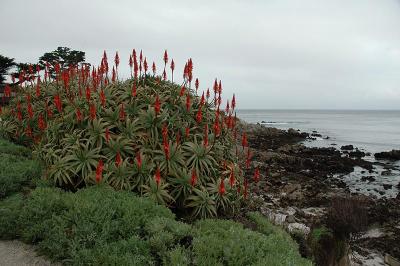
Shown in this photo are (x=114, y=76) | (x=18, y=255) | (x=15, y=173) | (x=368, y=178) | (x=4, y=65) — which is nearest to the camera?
(x=18, y=255)

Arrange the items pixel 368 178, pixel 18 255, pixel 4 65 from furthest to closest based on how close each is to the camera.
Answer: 1. pixel 4 65
2. pixel 368 178
3. pixel 18 255

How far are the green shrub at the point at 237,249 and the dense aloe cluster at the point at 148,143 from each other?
5.06 feet

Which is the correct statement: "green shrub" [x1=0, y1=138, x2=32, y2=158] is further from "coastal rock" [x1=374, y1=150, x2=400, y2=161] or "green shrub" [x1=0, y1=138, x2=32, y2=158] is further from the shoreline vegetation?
"coastal rock" [x1=374, y1=150, x2=400, y2=161]

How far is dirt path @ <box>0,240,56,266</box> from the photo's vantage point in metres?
5.10

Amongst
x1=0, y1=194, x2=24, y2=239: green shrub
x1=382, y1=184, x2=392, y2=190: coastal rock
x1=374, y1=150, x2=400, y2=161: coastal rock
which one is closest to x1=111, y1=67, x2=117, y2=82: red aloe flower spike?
x1=0, y1=194, x2=24, y2=239: green shrub

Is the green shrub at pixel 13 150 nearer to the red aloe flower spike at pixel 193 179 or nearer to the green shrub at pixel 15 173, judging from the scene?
the green shrub at pixel 15 173

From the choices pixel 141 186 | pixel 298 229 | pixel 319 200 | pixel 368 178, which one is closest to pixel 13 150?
pixel 141 186

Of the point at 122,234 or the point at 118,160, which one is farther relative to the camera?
the point at 118,160

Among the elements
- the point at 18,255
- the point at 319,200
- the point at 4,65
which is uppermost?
the point at 4,65

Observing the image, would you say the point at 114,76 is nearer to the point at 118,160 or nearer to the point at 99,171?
the point at 118,160

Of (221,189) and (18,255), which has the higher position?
(221,189)

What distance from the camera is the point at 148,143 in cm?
795

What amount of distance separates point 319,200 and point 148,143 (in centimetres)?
1270

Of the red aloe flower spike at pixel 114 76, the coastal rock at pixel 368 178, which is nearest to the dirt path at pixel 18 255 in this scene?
the red aloe flower spike at pixel 114 76
